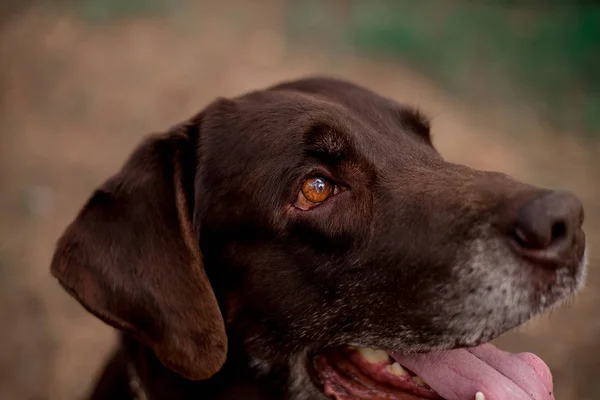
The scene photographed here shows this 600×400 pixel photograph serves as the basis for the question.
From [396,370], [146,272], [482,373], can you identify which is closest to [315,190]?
[146,272]

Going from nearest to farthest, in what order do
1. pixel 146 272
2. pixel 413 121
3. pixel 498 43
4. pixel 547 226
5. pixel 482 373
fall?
1. pixel 547 226
2. pixel 146 272
3. pixel 482 373
4. pixel 413 121
5. pixel 498 43

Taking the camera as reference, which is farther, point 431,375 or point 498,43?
point 498,43

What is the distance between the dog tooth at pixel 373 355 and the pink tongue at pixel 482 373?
6 centimetres

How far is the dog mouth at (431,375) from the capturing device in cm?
279

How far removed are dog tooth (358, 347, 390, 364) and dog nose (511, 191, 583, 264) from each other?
0.81 metres

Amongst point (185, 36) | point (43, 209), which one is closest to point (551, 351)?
point (43, 209)

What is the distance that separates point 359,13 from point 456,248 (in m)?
10.9

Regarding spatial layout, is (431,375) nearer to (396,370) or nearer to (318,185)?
(396,370)

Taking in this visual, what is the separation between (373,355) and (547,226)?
1.00 metres

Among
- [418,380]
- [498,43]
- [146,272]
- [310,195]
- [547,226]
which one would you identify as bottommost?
[498,43]

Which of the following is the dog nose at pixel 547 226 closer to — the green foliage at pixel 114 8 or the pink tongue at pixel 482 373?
the pink tongue at pixel 482 373

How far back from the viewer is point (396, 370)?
116 inches

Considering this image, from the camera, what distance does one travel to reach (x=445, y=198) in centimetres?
269

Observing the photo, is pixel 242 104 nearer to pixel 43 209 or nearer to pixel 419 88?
pixel 43 209
